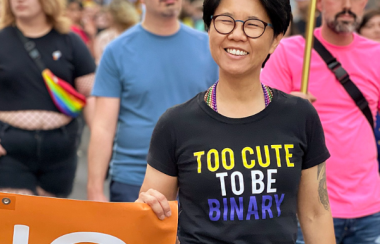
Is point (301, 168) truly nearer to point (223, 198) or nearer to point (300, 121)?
point (300, 121)

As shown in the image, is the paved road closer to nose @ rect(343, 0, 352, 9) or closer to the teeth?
nose @ rect(343, 0, 352, 9)

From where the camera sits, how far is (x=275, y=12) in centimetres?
256

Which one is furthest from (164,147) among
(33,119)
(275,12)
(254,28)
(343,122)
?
(33,119)

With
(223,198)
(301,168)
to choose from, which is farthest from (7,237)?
(301,168)

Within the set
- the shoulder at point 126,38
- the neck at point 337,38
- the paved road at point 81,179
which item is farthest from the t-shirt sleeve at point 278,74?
the paved road at point 81,179

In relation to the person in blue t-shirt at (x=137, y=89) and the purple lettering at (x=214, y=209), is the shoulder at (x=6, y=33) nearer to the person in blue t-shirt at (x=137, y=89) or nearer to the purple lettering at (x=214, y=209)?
the person in blue t-shirt at (x=137, y=89)

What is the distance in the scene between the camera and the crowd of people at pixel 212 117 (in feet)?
8.32

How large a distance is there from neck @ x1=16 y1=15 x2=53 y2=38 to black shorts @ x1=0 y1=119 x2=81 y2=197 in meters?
0.72

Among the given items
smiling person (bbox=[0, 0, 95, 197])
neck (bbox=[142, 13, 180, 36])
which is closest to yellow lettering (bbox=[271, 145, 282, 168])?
neck (bbox=[142, 13, 180, 36])

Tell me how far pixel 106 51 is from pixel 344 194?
5.70 ft

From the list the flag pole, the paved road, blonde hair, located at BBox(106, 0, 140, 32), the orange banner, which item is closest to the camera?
the orange banner

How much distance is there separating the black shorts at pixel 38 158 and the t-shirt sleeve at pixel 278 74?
6.06ft

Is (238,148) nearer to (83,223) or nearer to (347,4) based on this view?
(83,223)

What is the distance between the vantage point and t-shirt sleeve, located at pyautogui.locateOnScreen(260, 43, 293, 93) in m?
3.74
